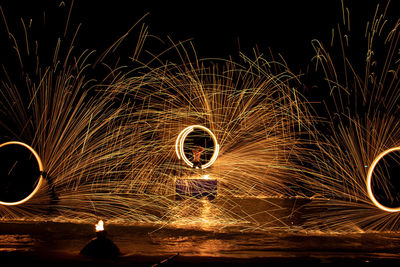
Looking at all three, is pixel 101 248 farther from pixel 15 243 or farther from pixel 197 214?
pixel 197 214

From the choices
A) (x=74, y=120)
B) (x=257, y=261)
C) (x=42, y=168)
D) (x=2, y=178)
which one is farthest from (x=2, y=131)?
(x=257, y=261)

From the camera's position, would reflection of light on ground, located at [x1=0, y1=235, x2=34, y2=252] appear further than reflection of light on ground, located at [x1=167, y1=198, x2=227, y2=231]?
No

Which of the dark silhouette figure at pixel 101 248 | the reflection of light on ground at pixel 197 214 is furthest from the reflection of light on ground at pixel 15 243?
the reflection of light on ground at pixel 197 214

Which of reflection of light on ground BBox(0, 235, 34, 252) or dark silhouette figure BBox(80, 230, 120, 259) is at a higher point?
reflection of light on ground BBox(0, 235, 34, 252)

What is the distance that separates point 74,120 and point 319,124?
35.1ft

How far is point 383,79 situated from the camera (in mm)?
9773

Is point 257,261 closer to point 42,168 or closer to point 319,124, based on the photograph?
point 42,168

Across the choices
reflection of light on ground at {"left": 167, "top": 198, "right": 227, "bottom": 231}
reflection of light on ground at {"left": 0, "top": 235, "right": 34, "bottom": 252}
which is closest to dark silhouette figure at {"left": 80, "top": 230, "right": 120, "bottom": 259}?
reflection of light on ground at {"left": 0, "top": 235, "right": 34, "bottom": 252}

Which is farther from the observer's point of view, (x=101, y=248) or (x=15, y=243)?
(x=15, y=243)

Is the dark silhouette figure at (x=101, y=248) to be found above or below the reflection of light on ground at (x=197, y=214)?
below

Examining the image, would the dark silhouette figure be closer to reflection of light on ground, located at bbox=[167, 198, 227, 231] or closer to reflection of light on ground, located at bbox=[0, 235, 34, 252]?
reflection of light on ground, located at bbox=[0, 235, 34, 252]

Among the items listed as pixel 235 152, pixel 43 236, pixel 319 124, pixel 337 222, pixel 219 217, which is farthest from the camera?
pixel 319 124

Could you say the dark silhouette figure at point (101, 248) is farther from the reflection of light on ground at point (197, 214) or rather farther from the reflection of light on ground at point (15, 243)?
the reflection of light on ground at point (197, 214)

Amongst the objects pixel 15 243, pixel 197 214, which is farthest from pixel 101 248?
pixel 197 214
